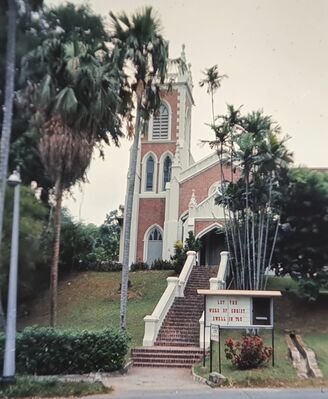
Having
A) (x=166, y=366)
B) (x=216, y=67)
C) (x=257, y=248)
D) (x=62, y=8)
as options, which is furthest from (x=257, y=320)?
(x=62, y=8)

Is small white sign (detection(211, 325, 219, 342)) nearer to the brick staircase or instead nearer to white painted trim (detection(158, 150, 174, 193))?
the brick staircase

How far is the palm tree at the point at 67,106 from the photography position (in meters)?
14.5

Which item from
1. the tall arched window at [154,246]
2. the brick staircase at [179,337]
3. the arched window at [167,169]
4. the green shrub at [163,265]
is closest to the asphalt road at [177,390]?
the brick staircase at [179,337]

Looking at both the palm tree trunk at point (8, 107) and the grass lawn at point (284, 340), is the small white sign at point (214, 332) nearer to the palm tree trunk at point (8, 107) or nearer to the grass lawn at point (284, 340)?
the grass lawn at point (284, 340)

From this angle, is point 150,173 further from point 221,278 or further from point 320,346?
point 320,346

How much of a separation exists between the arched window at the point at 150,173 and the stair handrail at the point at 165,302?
32.0 feet

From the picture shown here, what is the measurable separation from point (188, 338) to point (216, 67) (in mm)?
11939

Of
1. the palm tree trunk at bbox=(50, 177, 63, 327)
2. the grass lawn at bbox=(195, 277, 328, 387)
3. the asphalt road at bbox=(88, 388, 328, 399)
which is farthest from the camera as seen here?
the palm tree trunk at bbox=(50, 177, 63, 327)

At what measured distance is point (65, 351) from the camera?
12.6 m

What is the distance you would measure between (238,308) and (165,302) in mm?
4893

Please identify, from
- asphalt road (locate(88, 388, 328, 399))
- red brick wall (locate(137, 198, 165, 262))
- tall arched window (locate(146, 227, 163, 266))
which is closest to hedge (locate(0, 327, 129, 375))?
asphalt road (locate(88, 388, 328, 399))

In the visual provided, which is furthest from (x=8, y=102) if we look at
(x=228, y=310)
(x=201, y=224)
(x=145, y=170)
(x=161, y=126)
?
(x=161, y=126)

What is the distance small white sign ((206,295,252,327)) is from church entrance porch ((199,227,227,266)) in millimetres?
15319

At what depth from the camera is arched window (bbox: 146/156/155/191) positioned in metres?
34.0
